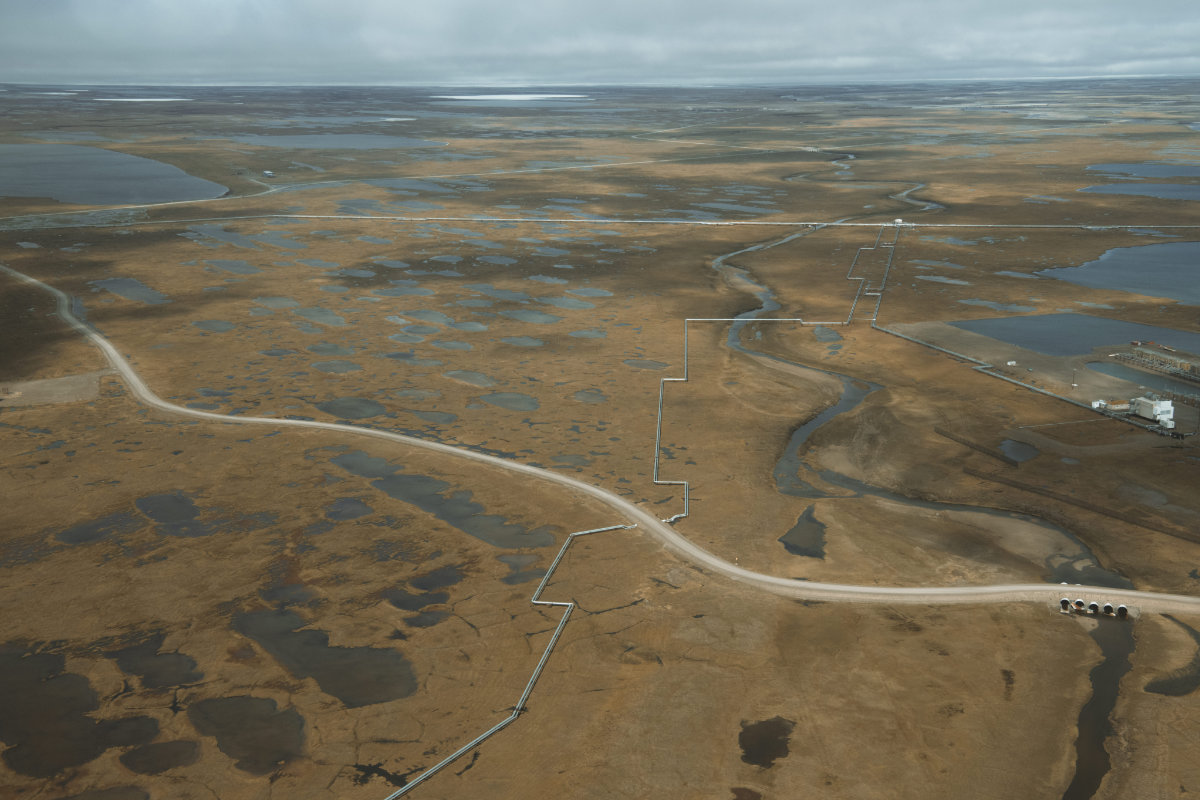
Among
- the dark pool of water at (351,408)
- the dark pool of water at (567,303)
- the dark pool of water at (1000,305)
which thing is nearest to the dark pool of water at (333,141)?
the dark pool of water at (567,303)

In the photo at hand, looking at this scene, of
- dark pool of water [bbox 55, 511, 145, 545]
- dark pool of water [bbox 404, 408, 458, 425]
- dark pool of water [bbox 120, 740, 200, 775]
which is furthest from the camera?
dark pool of water [bbox 404, 408, 458, 425]

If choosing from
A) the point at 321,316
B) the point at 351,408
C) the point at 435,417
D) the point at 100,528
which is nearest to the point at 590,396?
the point at 435,417

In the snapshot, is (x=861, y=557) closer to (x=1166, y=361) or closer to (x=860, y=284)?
(x=1166, y=361)

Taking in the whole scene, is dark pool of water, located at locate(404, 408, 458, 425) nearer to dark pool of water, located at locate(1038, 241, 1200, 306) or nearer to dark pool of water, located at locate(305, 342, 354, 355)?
dark pool of water, located at locate(305, 342, 354, 355)

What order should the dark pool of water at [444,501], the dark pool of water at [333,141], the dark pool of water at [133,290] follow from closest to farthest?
the dark pool of water at [444,501] < the dark pool of water at [133,290] < the dark pool of water at [333,141]

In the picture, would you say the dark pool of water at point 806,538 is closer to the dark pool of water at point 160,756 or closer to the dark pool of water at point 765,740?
the dark pool of water at point 765,740

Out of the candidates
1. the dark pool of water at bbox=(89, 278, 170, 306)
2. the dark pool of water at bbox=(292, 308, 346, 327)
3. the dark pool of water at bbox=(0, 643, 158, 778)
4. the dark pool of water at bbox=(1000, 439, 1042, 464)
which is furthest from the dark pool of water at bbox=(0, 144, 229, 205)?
the dark pool of water at bbox=(1000, 439, 1042, 464)
